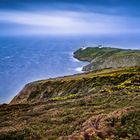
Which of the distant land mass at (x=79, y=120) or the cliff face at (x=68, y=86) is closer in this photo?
Result: the distant land mass at (x=79, y=120)

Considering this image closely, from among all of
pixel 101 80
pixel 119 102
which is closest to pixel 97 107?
pixel 119 102

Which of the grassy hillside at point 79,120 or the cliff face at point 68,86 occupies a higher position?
the grassy hillside at point 79,120

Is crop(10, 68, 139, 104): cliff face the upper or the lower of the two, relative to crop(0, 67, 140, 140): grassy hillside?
lower

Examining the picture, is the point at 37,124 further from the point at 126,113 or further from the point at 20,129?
the point at 126,113

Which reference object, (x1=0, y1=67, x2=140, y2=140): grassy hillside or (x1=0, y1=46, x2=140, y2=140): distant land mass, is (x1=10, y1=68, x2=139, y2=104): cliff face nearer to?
(x1=0, y1=46, x2=140, y2=140): distant land mass

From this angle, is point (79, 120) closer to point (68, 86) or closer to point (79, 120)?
point (79, 120)

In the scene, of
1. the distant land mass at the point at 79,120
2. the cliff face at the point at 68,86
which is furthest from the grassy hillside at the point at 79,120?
the cliff face at the point at 68,86

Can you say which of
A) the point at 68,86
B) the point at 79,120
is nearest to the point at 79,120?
the point at 79,120

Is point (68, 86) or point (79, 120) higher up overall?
point (79, 120)

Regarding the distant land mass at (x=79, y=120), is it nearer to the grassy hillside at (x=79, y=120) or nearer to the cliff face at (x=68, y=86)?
the grassy hillside at (x=79, y=120)

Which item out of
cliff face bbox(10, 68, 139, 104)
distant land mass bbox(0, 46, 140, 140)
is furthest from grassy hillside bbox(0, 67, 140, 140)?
cliff face bbox(10, 68, 139, 104)

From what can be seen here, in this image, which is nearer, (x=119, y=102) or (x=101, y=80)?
(x=119, y=102)
